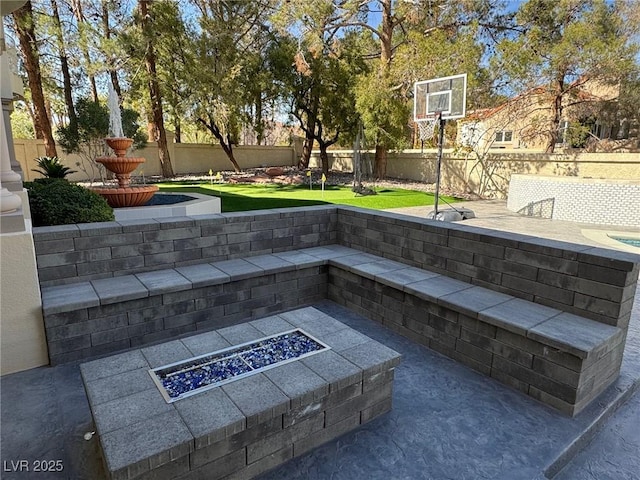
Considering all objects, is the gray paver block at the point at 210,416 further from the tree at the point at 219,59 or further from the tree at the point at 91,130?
the tree at the point at 219,59

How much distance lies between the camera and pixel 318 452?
2066mm

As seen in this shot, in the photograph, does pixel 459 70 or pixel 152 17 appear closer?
pixel 459 70

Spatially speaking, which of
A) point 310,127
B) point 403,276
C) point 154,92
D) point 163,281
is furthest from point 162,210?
point 310,127

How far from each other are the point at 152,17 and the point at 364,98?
8.08m

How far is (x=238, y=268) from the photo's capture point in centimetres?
376

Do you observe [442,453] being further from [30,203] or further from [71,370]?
[30,203]

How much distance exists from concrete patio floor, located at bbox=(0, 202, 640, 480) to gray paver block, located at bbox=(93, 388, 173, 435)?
1.26 ft

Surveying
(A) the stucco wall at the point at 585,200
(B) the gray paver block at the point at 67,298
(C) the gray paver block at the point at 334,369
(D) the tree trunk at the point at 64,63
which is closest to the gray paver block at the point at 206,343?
(C) the gray paver block at the point at 334,369

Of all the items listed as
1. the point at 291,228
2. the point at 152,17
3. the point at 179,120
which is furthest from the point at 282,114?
the point at 291,228

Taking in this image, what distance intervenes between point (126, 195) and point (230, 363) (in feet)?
16.0

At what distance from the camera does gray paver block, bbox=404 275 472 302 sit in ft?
10.3

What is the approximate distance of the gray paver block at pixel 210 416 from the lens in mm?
1653

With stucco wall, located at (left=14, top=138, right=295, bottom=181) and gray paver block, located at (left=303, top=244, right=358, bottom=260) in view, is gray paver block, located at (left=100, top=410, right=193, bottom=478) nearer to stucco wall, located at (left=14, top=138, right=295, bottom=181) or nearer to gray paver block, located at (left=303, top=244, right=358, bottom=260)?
gray paver block, located at (left=303, top=244, right=358, bottom=260)

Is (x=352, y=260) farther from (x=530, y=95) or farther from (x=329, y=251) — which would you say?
(x=530, y=95)
